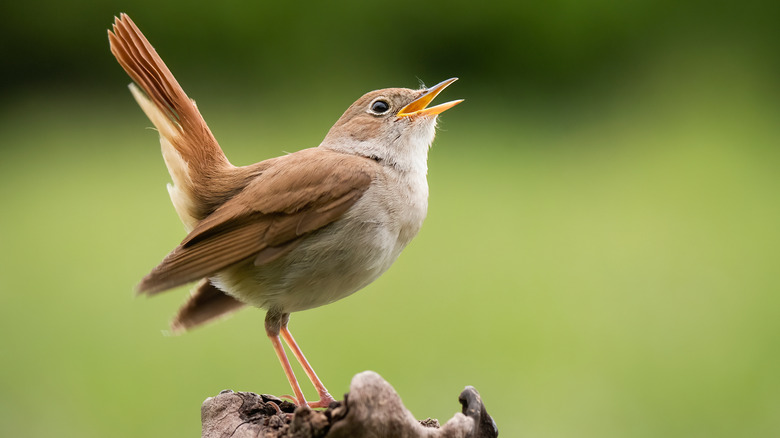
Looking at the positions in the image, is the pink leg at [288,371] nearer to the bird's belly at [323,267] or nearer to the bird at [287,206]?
the bird at [287,206]

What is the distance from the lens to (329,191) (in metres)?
2.44

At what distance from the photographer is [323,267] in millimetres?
2416

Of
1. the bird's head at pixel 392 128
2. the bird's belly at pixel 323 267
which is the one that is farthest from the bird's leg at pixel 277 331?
the bird's head at pixel 392 128

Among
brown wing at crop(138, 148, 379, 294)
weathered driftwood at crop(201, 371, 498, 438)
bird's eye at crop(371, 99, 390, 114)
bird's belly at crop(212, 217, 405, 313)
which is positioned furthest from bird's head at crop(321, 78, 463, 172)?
weathered driftwood at crop(201, 371, 498, 438)

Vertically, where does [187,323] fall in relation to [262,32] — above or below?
below

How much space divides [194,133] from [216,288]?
50 centimetres

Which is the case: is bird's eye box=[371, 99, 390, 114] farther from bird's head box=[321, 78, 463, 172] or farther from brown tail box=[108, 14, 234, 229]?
brown tail box=[108, 14, 234, 229]

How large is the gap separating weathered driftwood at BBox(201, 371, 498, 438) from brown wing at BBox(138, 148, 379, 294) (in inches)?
15.1

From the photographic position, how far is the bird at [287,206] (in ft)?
7.91

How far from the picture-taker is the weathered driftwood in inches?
79.1

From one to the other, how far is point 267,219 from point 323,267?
0.21 meters

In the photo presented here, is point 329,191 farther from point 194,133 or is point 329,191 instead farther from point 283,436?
point 283,436

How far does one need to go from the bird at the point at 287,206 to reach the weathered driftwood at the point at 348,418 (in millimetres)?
169

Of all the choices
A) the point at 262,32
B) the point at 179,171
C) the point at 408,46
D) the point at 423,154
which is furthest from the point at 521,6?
the point at 179,171
